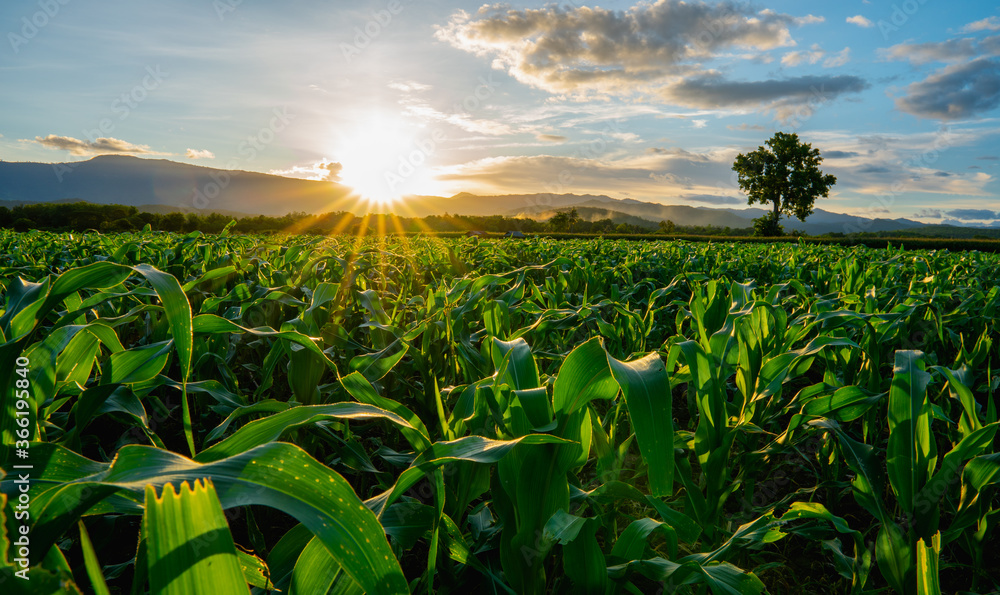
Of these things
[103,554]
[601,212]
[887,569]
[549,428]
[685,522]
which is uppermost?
[601,212]

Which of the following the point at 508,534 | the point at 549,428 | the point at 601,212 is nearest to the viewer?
the point at 549,428

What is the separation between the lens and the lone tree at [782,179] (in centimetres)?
5253

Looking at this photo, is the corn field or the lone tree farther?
the lone tree

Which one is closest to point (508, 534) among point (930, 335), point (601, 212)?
point (930, 335)

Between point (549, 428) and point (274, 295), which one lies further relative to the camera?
point (274, 295)

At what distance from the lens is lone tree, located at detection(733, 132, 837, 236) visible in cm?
5253

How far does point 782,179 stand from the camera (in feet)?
177

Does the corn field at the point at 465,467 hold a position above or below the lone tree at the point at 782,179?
below

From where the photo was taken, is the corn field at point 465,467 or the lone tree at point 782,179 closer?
the corn field at point 465,467

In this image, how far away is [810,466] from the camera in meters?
2.16

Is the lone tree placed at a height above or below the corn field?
above

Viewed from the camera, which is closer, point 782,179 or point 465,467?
point 465,467

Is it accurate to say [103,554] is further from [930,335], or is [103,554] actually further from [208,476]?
[930,335]

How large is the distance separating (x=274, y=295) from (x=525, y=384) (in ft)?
5.24
